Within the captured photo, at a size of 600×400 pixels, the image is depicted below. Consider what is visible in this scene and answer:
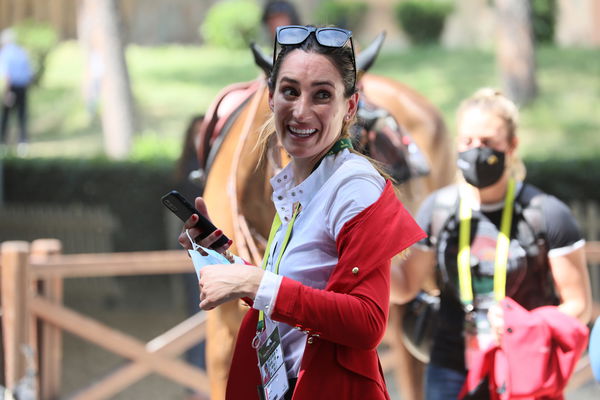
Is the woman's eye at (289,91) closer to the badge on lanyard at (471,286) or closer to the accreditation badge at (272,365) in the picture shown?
the accreditation badge at (272,365)

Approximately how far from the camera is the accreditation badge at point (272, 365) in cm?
219

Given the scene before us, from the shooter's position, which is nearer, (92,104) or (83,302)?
(83,302)

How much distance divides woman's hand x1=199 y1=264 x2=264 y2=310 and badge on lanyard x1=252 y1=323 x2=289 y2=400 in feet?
0.62

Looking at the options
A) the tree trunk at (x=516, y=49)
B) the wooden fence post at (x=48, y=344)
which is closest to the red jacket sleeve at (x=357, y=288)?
the wooden fence post at (x=48, y=344)

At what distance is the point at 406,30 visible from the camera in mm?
20906

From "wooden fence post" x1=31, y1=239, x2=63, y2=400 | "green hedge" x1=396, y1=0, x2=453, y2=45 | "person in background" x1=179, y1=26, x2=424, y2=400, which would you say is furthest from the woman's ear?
"green hedge" x1=396, y1=0, x2=453, y2=45

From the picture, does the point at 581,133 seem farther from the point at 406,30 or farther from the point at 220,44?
the point at 220,44

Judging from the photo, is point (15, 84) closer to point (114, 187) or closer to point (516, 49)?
point (114, 187)

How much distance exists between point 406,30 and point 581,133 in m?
5.95

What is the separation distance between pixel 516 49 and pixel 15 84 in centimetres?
828

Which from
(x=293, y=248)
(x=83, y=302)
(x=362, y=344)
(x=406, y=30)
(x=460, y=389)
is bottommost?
(x=83, y=302)

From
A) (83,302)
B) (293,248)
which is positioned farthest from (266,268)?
(83,302)

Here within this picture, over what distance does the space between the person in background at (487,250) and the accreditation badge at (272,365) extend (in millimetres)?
1296

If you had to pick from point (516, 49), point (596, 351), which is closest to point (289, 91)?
point (596, 351)
